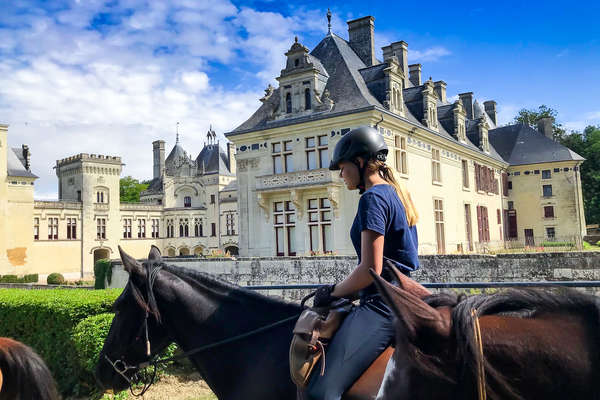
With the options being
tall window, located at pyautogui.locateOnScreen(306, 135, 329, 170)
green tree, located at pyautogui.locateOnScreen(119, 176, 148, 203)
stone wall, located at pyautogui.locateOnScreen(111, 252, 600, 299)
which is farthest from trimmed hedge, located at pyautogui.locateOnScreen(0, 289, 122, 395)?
green tree, located at pyautogui.locateOnScreen(119, 176, 148, 203)

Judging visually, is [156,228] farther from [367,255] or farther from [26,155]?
[367,255]

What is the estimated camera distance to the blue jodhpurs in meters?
2.25

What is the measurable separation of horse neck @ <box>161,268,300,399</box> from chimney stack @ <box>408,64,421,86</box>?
3164cm

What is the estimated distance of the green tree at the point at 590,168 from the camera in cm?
4478

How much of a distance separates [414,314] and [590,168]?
5436cm

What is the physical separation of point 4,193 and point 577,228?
49.6m

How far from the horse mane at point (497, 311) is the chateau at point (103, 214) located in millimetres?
47847

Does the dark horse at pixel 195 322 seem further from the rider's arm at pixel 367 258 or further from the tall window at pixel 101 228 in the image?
the tall window at pixel 101 228

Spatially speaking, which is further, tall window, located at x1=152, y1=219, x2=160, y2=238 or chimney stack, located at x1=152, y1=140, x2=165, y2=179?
chimney stack, located at x1=152, y1=140, x2=165, y2=179

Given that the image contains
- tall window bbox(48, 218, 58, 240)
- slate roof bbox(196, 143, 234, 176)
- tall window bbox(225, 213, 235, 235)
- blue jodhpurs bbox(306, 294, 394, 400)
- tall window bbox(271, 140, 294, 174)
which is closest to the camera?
blue jodhpurs bbox(306, 294, 394, 400)

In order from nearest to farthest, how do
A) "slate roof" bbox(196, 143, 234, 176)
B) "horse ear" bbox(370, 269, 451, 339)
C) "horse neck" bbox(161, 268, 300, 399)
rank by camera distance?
"horse ear" bbox(370, 269, 451, 339) < "horse neck" bbox(161, 268, 300, 399) < "slate roof" bbox(196, 143, 234, 176)

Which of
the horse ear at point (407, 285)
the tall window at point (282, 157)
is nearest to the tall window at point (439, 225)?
the tall window at point (282, 157)

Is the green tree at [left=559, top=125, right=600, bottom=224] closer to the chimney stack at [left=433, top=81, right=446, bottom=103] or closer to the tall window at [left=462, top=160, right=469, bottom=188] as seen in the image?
the chimney stack at [left=433, top=81, right=446, bottom=103]

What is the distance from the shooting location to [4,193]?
4166cm
